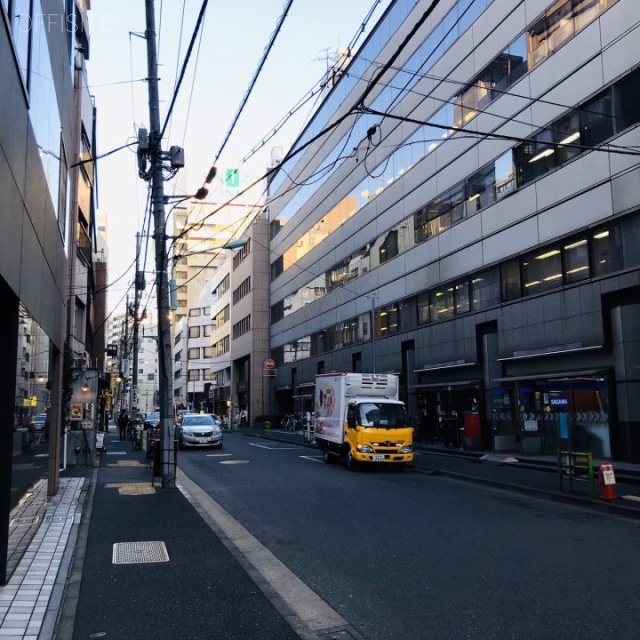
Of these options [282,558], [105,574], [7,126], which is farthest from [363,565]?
[7,126]

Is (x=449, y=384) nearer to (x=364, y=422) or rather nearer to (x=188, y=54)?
(x=364, y=422)

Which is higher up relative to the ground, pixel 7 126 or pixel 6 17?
pixel 6 17

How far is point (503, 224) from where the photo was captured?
24.5 meters

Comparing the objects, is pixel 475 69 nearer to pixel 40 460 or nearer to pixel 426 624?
pixel 40 460

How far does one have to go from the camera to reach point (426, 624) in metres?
5.72

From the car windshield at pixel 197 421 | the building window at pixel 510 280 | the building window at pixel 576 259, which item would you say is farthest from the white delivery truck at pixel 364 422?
the car windshield at pixel 197 421

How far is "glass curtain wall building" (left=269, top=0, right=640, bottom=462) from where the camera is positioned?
19.0 meters

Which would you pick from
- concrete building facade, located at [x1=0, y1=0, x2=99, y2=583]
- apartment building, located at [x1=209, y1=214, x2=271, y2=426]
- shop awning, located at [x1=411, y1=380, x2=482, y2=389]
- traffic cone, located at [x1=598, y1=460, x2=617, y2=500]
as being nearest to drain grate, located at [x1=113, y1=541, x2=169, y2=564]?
concrete building facade, located at [x1=0, y1=0, x2=99, y2=583]

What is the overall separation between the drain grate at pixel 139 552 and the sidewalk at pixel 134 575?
0.04 ft

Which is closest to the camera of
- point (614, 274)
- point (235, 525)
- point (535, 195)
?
point (235, 525)

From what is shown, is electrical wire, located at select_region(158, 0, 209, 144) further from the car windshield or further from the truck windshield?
the car windshield

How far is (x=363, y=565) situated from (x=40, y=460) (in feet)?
20.3

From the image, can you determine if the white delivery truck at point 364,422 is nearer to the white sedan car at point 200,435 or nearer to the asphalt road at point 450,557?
the asphalt road at point 450,557

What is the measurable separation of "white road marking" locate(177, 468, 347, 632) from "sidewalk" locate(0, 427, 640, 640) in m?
0.24
